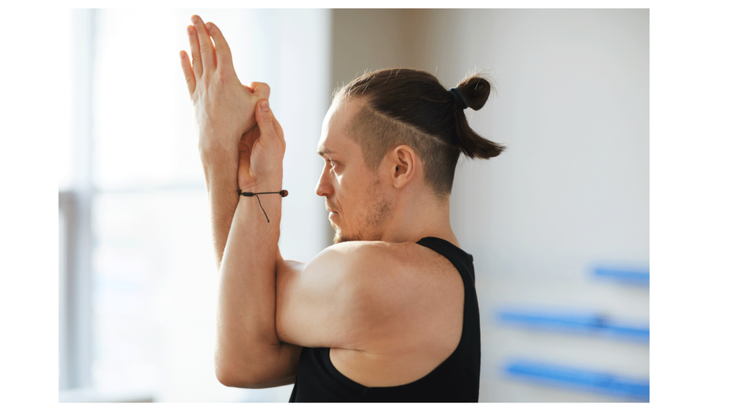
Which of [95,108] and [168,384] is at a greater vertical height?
[95,108]

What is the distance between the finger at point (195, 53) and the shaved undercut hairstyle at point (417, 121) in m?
0.26

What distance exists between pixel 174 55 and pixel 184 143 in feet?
1.29

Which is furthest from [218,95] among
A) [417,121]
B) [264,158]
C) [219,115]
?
[417,121]

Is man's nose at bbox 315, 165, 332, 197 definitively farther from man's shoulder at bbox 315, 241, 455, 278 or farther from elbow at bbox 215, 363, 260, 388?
elbow at bbox 215, 363, 260, 388

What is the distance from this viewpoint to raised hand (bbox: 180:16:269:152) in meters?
0.87

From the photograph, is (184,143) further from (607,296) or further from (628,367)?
(628,367)

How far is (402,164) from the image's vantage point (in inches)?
34.5

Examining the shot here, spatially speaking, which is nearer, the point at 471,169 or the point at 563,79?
the point at 563,79

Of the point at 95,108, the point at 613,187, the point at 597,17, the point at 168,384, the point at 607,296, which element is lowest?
the point at 168,384

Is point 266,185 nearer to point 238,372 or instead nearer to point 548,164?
point 238,372

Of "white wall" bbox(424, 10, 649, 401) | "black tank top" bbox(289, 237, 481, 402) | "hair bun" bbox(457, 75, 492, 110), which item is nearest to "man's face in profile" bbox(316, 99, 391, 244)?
"black tank top" bbox(289, 237, 481, 402)

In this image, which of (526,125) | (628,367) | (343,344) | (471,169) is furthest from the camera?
(471,169)

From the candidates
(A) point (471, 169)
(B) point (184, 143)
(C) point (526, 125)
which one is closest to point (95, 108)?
(B) point (184, 143)

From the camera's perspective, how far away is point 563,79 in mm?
2268
